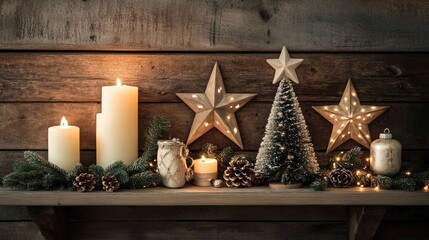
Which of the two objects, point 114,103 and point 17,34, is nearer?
point 114,103

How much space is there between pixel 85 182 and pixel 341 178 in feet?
2.16

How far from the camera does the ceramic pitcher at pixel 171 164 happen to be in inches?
43.9

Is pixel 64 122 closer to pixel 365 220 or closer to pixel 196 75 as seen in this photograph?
pixel 196 75

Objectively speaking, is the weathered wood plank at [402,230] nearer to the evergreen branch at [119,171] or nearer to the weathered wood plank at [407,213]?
the weathered wood plank at [407,213]

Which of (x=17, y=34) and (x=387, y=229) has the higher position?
(x=17, y=34)

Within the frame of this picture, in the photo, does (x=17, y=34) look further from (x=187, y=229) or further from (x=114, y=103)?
(x=187, y=229)

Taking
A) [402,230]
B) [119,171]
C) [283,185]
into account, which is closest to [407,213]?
[402,230]

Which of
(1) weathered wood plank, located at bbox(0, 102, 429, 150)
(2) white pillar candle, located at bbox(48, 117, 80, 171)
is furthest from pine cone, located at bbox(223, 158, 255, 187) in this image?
(2) white pillar candle, located at bbox(48, 117, 80, 171)

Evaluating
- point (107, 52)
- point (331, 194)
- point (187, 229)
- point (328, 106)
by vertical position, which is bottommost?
point (187, 229)

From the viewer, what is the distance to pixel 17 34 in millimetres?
1255

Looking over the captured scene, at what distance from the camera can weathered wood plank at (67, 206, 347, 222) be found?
4.19ft

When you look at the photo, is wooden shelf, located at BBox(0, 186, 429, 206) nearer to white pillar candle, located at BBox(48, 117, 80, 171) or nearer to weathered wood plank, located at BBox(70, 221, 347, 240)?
white pillar candle, located at BBox(48, 117, 80, 171)

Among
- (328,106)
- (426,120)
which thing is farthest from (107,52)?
(426,120)

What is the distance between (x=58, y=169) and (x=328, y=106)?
0.77 meters
